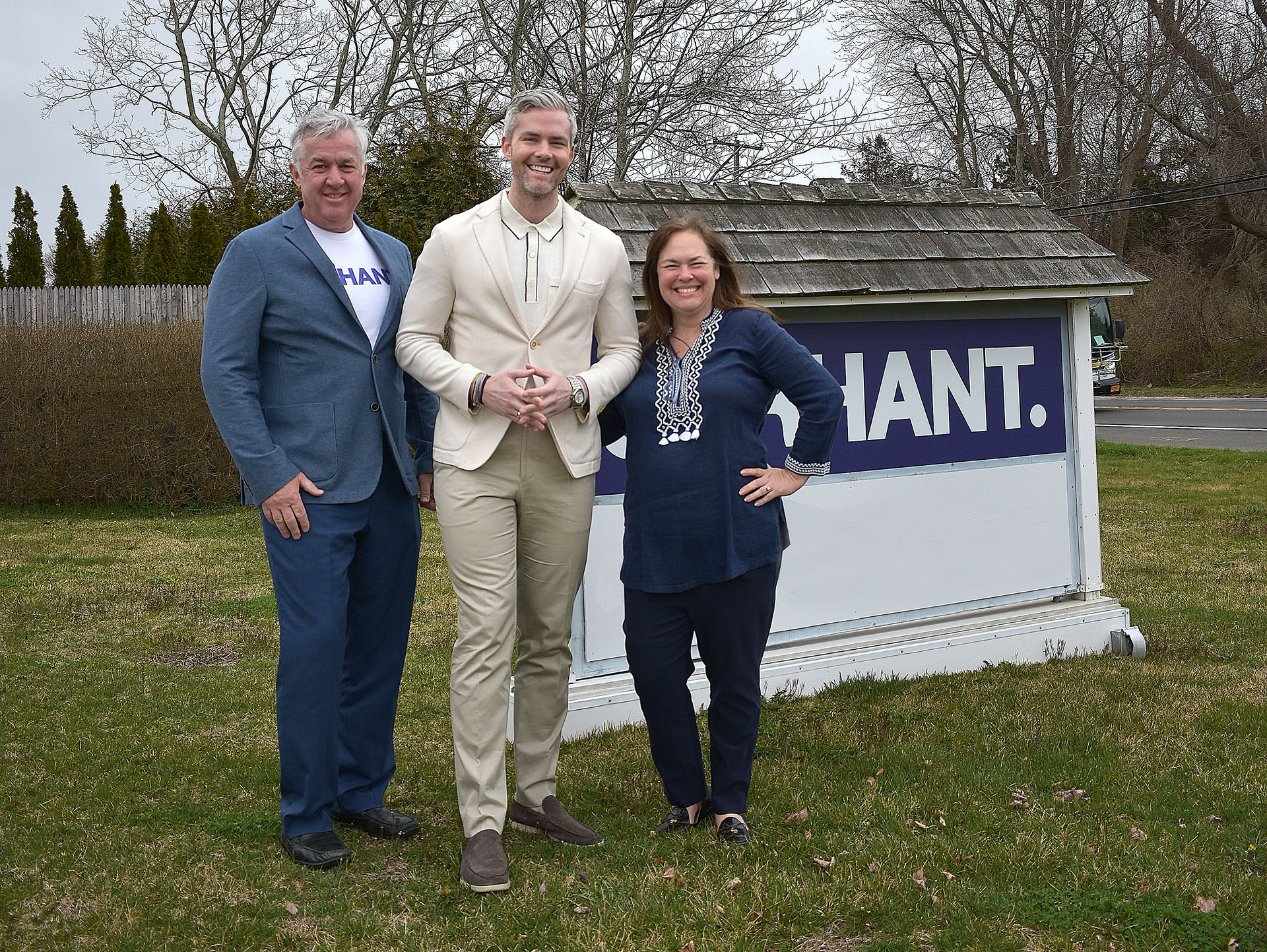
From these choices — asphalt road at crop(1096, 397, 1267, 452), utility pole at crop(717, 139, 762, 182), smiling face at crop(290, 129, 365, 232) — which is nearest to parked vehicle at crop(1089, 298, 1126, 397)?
asphalt road at crop(1096, 397, 1267, 452)

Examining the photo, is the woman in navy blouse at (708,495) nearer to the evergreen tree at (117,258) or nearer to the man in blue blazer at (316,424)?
the man in blue blazer at (316,424)

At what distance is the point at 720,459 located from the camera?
348 cm

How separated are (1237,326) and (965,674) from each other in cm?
2853

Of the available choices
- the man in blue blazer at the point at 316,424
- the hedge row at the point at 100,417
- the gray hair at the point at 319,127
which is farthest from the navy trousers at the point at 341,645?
the hedge row at the point at 100,417

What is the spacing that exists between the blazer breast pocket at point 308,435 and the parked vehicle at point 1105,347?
25.2 metres

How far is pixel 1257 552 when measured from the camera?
870 cm

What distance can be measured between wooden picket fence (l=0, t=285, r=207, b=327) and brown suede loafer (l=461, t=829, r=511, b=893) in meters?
14.6

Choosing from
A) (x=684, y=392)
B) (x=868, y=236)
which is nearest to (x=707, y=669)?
(x=684, y=392)

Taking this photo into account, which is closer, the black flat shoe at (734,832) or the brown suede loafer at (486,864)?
the brown suede loafer at (486,864)

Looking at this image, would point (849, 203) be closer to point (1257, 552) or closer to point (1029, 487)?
point (1029, 487)

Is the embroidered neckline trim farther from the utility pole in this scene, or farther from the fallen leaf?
the utility pole

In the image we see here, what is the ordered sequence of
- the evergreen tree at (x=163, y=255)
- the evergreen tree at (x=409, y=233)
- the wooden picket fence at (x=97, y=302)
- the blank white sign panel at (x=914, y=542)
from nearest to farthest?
the blank white sign panel at (x=914, y=542), the evergreen tree at (x=409, y=233), the wooden picket fence at (x=97, y=302), the evergreen tree at (x=163, y=255)

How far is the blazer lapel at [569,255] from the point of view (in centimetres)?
344

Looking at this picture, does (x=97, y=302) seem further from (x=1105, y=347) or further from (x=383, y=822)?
(x=1105, y=347)
